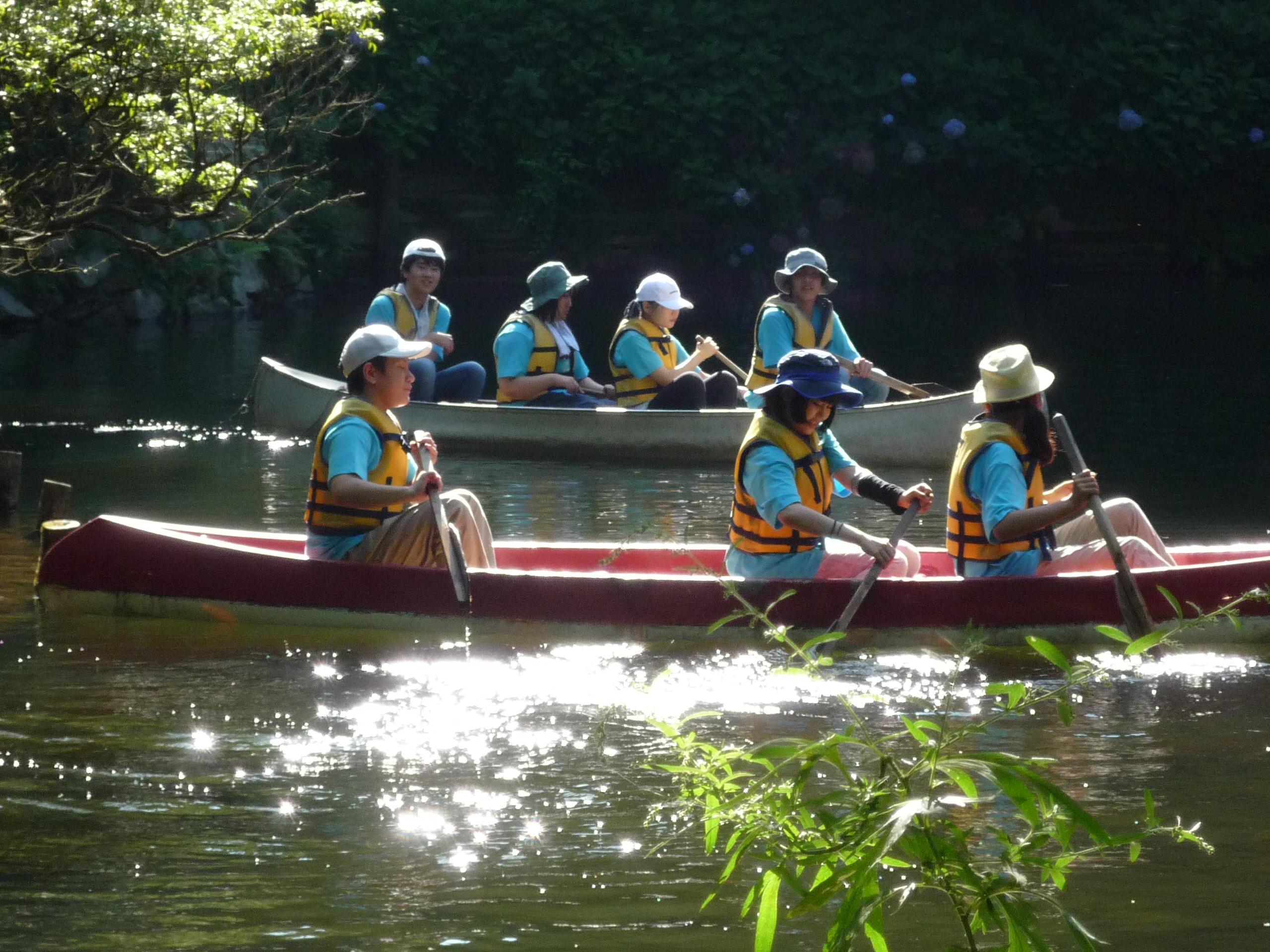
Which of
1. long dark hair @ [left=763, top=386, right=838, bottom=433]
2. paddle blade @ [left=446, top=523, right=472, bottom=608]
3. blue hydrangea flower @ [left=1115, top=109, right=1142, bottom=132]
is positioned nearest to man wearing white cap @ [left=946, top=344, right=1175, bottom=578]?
long dark hair @ [left=763, top=386, right=838, bottom=433]

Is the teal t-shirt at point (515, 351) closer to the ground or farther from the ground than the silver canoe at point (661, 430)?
farther from the ground

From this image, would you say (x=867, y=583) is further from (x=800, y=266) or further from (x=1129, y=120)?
(x=1129, y=120)

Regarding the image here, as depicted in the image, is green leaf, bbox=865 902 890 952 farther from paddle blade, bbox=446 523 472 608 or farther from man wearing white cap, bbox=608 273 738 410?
man wearing white cap, bbox=608 273 738 410

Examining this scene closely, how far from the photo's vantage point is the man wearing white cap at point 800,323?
35.4 ft

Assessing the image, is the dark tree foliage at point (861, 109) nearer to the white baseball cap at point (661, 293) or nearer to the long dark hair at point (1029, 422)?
the white baseball cap at point (661, 293)

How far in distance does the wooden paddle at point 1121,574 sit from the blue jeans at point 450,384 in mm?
6355

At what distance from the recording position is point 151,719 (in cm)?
606

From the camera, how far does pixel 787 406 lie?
6500 millimetres

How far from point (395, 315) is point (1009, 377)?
19.1 ft

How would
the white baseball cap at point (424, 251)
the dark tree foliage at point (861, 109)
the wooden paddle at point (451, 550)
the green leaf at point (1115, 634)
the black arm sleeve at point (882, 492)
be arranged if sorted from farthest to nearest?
the dark tree foliage at point (861, 109)
the white baseball cap at point (424, 251)
the wooden paddle at point (451, 550)
the black arm sleeve at point (882, 492)
the green leaf at point (1115, 634)

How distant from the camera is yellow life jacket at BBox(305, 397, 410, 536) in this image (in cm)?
677

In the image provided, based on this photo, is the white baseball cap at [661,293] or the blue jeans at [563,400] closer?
the white baseball cap at [661,293]

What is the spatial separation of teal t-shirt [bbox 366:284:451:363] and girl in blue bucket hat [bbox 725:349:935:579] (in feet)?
15.8

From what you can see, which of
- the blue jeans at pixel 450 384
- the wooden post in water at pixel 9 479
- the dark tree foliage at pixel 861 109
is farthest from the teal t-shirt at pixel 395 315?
the dark tree foliage at pixel 861 109
